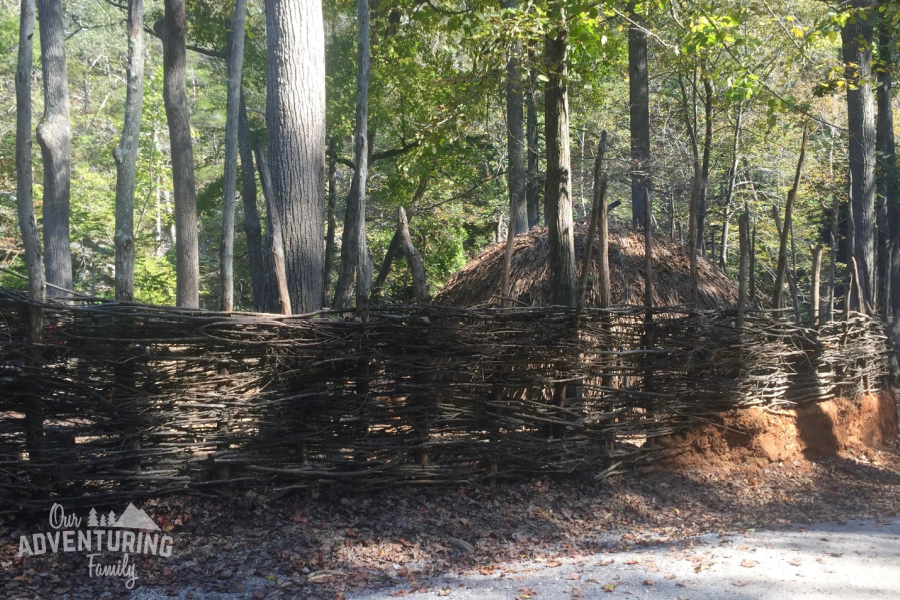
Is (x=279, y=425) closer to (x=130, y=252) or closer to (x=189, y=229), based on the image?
(x=130, y=252)

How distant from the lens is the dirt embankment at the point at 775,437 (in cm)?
717

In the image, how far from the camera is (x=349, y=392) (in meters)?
5.59

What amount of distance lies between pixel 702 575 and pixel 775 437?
12.9 ft

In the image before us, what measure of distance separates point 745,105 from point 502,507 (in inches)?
459

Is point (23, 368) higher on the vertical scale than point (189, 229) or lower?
lower

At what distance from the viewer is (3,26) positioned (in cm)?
1969

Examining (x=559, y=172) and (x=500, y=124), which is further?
(x=500, y=124)

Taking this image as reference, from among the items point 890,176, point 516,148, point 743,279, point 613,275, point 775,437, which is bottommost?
point 775,437

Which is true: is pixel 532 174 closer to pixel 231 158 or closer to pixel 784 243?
pixel 784 243

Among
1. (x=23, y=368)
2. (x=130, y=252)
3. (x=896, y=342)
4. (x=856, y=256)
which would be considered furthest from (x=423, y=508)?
(x=896, y=342)

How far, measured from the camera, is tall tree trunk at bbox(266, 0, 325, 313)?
6953mm

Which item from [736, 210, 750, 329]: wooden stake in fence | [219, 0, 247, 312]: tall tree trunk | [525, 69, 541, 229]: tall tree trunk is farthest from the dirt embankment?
[525, 69, 541, 229]: tall tree trunk

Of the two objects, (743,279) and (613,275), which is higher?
(613,275)

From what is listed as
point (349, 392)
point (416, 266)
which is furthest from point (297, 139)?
point (349, 392)
